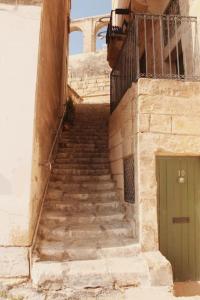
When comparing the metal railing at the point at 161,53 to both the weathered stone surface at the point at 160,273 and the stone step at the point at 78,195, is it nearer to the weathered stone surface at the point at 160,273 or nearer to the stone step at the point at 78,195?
the stone step at the point at 78,195

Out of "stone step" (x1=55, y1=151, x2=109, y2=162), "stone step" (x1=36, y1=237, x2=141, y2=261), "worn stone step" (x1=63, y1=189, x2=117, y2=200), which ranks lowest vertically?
"stone step" (x1=36, y1=237, x2=141, y2=261)

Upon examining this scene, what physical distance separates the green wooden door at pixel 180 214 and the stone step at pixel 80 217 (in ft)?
2.99

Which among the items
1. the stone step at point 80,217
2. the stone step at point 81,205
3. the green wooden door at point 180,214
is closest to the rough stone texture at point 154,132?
the green wooden door at point 180,214

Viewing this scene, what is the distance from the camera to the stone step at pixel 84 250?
4.21 m

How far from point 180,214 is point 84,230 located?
1565 millimetres

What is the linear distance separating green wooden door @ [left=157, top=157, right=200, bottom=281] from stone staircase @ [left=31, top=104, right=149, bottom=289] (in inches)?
24.2

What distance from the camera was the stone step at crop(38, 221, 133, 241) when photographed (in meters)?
4.68

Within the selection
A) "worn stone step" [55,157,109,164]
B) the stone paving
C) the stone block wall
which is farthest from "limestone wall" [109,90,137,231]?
the stone paving

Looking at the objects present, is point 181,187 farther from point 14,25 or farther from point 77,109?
point 77,109

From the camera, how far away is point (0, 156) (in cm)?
404

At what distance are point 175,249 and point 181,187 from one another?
3.20 ft

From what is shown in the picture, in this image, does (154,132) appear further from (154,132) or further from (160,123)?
(160,123)

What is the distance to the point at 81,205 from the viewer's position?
5480 millimetres

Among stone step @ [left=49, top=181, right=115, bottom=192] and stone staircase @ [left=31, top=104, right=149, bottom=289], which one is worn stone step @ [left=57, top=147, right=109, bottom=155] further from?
stone step @ [left=49, top=181, right=115, bottom=192]
